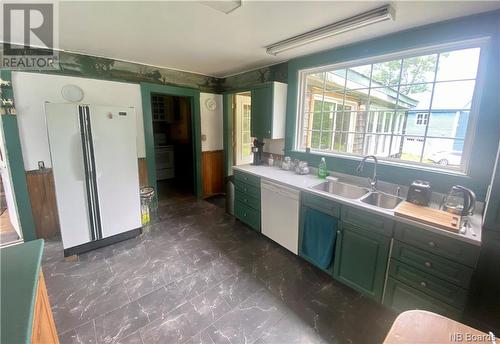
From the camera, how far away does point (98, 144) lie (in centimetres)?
242

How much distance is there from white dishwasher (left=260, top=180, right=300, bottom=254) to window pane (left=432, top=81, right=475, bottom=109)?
4.88ft

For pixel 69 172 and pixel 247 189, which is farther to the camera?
pixel 247 189

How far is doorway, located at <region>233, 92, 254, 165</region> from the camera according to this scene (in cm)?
423

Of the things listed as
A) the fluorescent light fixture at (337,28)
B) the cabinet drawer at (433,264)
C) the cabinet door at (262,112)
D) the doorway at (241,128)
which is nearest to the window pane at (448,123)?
the fluorescent light fixture at (337,28)

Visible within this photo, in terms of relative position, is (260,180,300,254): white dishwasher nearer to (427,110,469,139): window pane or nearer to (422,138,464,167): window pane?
(422,138,464,167): window pane

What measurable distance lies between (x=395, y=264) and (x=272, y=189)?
1.36 m

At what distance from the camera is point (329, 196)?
205cm

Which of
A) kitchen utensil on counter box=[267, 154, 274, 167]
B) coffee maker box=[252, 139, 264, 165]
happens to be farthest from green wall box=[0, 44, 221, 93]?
kitchen utensil on counter box=[267, 154, 274, 167]

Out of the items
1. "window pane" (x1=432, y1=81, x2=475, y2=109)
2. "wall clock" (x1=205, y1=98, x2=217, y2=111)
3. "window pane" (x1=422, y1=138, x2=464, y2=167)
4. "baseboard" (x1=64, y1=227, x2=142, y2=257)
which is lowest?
"baseboard" (x1=64, y1=227, x2=142, y2=257)

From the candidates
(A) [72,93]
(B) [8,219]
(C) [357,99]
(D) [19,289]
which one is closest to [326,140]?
(C) [357,99]

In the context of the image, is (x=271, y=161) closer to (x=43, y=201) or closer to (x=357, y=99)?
(x=357, y=99)

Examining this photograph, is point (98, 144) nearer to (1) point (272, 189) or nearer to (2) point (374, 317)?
(1) point (272, 189)

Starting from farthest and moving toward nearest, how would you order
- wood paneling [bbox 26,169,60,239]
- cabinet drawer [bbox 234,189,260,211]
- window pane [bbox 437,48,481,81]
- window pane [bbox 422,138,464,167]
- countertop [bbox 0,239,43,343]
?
cabinet drawer [bbox 234,189,260,211] < wood paneling [bbox 26,169,60,239] < window pane [bbox 422,138,464,167] < window pane [bbox 437,48,481,81] < countertop [bbox 0,239,43,343]

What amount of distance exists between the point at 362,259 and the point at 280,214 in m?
0.96
